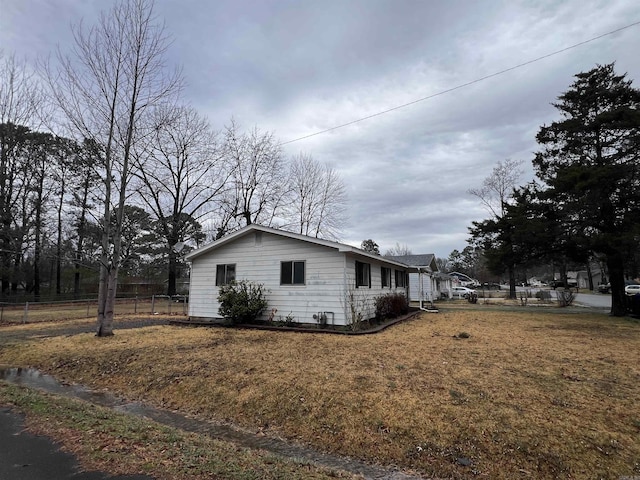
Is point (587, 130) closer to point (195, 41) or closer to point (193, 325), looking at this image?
point (195, 41)

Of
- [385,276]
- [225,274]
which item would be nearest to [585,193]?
[385,276]

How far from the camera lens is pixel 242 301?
12250mm

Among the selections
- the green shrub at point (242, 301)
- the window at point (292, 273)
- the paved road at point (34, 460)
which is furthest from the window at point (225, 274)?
the paved road at point (34, 460)

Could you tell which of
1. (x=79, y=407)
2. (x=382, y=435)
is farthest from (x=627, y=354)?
(x=79, y=407)

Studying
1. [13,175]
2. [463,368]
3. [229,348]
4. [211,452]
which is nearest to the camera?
[211,452]

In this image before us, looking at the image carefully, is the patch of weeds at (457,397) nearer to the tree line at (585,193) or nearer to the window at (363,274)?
the window at (363,274)

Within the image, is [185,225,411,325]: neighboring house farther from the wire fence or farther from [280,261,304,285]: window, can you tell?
the wire fence

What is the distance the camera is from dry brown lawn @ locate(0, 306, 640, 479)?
12.1ft

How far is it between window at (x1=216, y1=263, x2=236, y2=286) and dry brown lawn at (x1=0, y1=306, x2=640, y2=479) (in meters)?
3.79

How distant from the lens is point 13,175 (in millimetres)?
27156

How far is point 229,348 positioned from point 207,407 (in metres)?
3.10

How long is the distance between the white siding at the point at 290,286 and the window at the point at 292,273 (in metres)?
0.14

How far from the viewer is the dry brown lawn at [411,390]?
3.70m

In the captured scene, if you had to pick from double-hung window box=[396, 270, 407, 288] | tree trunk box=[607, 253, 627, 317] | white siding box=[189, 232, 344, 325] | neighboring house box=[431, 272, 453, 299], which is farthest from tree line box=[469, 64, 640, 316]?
neighboring house box=[431, 272, 453, 299]
